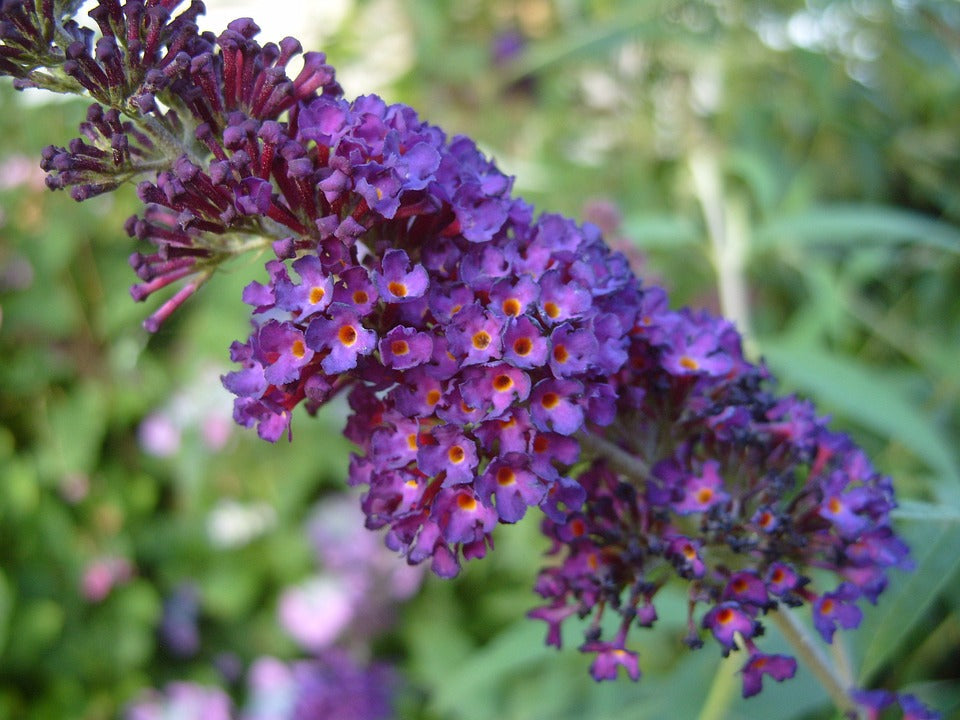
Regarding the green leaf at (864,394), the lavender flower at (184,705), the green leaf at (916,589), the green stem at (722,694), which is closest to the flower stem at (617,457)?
the green leaf at (916,589)

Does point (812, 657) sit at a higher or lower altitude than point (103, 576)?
lower

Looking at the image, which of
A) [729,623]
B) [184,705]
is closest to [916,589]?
[729,623]

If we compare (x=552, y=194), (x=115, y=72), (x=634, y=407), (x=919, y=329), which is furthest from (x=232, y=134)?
(x=919, y=329)

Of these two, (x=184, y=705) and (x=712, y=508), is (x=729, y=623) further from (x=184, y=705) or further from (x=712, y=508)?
(x=184, y=705)

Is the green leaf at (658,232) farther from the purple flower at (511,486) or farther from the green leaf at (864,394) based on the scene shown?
the purple flower at (511,486)

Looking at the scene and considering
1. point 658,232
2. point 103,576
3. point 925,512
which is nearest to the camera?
point 925,512

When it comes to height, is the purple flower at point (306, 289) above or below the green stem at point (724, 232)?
below

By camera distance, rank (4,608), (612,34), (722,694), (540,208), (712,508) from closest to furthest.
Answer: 1. (712,508)
2. (722,694)
3. (612,34)
4. (540,208)
5. (4,608)

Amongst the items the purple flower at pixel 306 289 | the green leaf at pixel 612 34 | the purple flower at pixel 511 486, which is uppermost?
the green leaf at pixel 612 34
